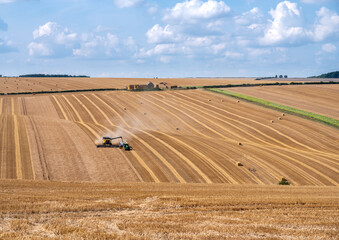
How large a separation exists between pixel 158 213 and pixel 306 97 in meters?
72.1

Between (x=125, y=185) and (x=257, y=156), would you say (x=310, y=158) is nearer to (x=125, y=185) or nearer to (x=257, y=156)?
(x=257, y=156)

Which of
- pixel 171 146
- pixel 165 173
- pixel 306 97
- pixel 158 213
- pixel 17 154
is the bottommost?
pixel 165 173

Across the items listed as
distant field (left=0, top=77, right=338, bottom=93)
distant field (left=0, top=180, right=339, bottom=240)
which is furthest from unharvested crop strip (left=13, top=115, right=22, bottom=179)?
distant field (left=0, top=77, right=338, bottom=93)

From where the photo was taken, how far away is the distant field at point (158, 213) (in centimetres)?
1234

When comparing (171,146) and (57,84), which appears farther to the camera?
(57,84)

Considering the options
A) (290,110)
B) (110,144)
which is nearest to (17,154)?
(110,144)

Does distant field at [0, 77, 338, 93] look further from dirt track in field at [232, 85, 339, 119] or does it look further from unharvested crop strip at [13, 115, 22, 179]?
unharvested crop strip at [13, 115, 22, 179]

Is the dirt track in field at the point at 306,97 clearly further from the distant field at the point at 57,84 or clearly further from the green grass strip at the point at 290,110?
the distant field at the point at 57,84

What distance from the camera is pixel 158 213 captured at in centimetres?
1541

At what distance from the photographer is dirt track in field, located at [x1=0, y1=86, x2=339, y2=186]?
30.0 meters

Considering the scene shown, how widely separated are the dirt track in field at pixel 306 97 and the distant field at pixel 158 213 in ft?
156

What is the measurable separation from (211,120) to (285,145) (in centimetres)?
1504

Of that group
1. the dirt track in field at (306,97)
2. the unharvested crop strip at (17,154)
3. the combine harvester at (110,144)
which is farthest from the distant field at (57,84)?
the combine harvester at (110,144)

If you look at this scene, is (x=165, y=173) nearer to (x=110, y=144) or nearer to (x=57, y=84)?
(x=110, y=144)
